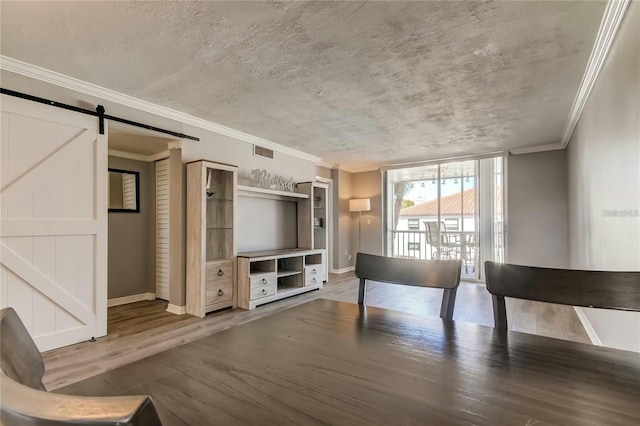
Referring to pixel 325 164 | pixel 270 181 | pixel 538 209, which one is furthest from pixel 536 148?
pixel 270 181

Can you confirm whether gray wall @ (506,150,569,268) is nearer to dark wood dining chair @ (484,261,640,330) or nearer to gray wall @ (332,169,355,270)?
gray wall @ (332,169,355,270)

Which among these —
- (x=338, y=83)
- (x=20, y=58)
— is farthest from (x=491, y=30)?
(x=20, y=58)

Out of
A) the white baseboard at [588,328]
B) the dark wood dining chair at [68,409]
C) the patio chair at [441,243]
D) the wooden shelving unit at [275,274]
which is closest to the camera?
the dark wood dining chair at [68,409]

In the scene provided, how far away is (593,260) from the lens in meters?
2.84

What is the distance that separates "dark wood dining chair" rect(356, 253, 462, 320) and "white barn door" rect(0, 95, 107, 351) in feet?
8.84

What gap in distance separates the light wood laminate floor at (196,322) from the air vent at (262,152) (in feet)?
7.26

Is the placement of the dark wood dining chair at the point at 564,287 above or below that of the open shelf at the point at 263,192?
below

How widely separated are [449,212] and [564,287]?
5443 millimetres

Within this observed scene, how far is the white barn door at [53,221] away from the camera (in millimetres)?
2395

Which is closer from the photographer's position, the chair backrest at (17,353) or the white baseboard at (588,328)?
the chair backrest at (17,353)

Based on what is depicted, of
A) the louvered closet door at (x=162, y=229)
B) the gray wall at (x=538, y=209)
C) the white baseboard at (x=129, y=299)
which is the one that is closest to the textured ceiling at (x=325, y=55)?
the louvered closet door at (x=162, y=229)

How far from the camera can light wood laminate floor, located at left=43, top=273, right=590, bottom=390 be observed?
94.0 inches

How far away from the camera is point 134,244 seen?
429cm

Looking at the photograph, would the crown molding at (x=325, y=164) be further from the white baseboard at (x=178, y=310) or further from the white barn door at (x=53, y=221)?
the white barn door at (x=53, y=221)
